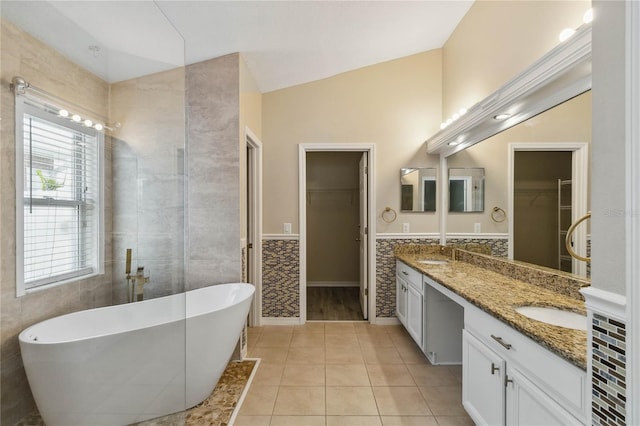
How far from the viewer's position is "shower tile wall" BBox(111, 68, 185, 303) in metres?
1.85

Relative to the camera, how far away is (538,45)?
1921mm

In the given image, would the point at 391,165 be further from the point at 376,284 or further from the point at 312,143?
the point at 376,284

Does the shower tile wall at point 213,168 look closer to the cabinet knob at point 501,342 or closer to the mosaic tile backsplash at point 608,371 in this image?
the cabinet knob at point 501,342

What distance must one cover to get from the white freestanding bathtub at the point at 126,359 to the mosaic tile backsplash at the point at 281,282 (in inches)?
46.5

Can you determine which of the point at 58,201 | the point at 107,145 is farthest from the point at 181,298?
the point at 107,145

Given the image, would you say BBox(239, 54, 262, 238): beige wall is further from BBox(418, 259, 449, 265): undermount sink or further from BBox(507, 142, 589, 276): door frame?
BBox(507, 142, 589, 276): door frame

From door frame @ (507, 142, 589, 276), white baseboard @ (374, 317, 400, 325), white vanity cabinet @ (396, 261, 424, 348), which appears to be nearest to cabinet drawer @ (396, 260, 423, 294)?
white vanity cabinet @ (396, 261, 424, 348)

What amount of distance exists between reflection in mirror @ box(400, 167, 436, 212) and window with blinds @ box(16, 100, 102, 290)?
2.83 metres

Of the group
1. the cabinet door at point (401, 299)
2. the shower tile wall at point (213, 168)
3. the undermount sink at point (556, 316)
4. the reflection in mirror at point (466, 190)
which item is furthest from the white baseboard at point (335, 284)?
the undermount sink at point (556, 316)

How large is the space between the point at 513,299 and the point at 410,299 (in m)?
1.31

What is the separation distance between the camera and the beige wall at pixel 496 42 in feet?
5.88

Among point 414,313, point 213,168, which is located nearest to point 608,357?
point 414,313

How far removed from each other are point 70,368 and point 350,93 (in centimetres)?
Answer: 331

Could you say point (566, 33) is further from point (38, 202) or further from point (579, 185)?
point (38, 202)
